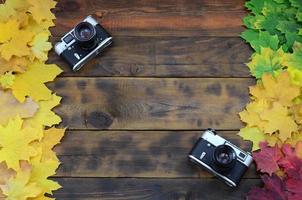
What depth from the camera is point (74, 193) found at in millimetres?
1436

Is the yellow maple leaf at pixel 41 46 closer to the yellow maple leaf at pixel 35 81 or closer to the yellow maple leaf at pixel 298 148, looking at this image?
the yellow maple leaf at pixel 35 81

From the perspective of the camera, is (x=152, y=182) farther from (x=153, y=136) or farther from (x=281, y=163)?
(x=281, y=163)

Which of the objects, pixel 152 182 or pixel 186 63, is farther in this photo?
pixel 186 63

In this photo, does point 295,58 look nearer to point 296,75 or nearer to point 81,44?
point 296,75

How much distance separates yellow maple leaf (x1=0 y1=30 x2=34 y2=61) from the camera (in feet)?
4.92

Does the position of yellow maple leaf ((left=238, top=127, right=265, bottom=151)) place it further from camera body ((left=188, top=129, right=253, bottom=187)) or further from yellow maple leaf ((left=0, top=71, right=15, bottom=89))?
yellow maple leaf ((left=0, top=71, right=15, bottom=89))

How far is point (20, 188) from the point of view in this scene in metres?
1.39

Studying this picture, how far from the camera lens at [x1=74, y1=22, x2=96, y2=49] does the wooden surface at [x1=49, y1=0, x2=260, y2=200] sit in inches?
2.5

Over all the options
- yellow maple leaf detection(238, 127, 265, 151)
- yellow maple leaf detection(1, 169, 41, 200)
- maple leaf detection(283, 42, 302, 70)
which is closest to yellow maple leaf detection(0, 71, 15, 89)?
yellow maple leaf detection(1, 169, 41, 200)

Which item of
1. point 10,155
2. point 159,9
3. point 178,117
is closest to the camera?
point 10,155

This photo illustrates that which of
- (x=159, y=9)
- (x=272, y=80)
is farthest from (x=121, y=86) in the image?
(x=272, y=80)

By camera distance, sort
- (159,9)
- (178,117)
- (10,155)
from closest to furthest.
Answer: (10,155) → (178,117) → (159,9)

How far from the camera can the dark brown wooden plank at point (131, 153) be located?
1462 mm

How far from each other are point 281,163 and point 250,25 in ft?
1.38
